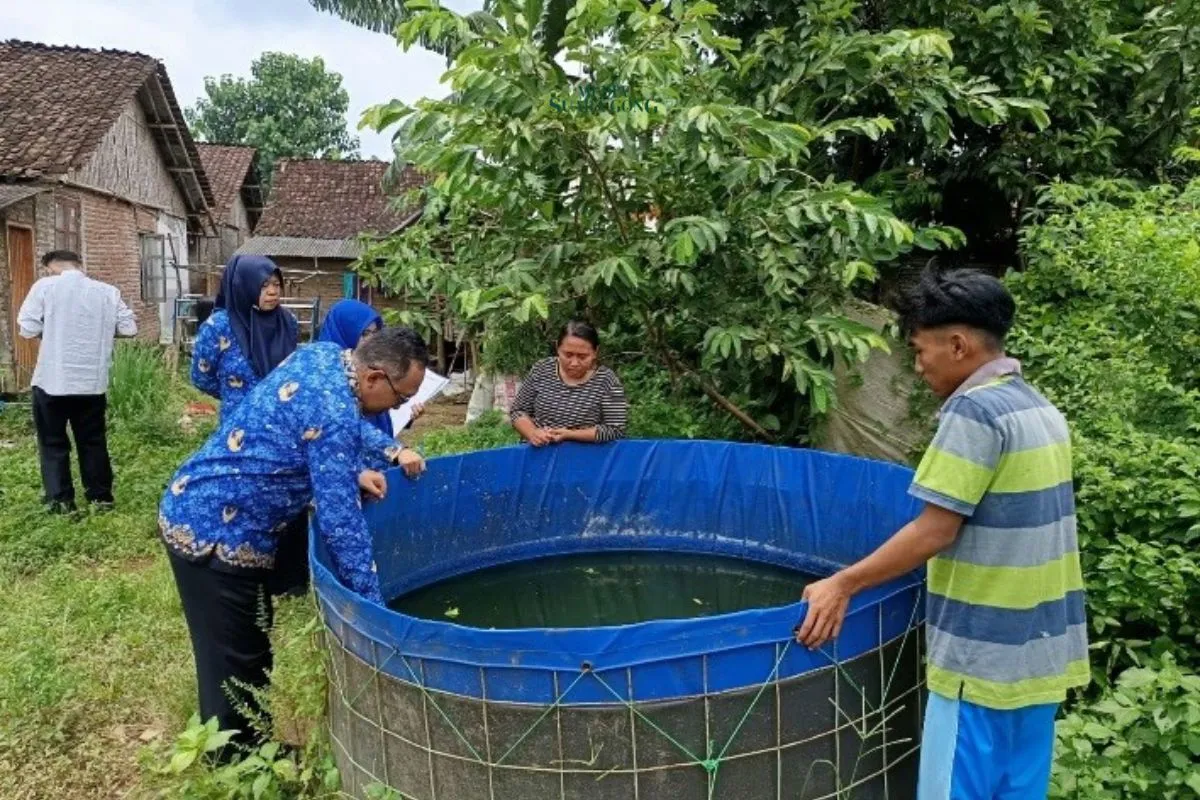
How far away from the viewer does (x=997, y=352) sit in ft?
6.17

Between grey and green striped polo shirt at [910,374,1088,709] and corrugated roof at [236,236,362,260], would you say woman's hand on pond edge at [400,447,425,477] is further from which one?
corrugated roof at [236,236,362,260]

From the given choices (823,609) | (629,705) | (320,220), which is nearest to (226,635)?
(629,705)

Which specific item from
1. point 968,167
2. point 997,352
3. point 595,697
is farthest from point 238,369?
point 968,167

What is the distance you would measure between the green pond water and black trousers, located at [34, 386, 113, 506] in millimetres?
2362

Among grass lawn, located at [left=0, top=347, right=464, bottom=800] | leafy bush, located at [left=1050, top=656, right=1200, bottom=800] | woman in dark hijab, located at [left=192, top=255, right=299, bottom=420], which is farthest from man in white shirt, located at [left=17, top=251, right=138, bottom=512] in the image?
leafy bush, located at [left=1050, top=656, right=1200, bottom=800]

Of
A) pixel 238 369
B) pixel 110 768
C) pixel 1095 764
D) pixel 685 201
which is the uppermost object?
pixel 685 201

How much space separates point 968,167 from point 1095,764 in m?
4.96

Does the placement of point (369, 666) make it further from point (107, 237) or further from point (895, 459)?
point (107, 237)

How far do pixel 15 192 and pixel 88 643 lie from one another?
7.07 m

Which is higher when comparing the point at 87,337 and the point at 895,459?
the point at 87,337

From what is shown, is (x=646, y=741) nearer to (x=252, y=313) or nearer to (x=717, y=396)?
(x=252, y=313)

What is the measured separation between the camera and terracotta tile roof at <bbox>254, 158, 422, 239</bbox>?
21953mm

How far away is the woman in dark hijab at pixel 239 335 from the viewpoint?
3.70 metres

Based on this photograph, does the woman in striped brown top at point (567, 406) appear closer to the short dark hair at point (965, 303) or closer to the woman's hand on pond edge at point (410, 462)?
the woman's hand on pond edge at point (410, 462)
